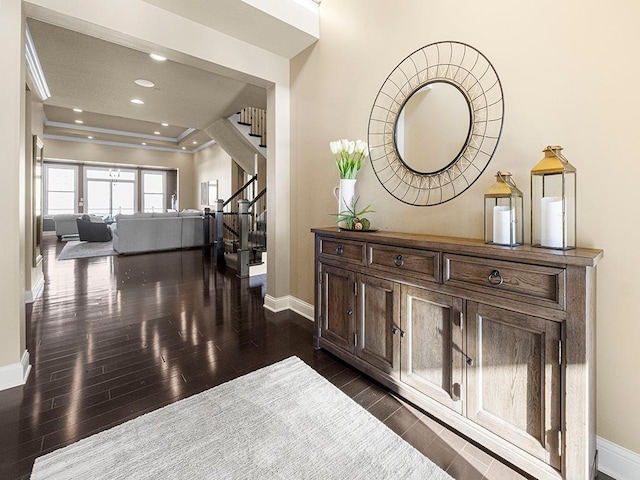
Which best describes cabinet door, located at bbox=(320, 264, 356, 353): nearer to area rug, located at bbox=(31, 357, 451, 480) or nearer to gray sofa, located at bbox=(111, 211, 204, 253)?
area rug, located at bbox=(31, 357, 451, 480)

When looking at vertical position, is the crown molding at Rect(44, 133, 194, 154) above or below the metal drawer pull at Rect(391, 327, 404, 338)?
above

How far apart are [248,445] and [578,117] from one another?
7.34 ft

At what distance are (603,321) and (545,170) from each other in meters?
0.75

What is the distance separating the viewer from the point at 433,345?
164cm

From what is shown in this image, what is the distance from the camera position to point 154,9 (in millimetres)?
2498

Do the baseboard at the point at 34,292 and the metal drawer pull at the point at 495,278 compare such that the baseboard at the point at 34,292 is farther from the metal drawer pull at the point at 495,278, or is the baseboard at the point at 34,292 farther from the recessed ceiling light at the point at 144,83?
the metal drawer pull at the point at 495,278

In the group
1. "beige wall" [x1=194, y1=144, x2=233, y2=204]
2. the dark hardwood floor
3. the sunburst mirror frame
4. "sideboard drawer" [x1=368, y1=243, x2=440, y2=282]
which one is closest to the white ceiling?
"beige wall" [x1=194, y1=144, x2=233, y2=204]

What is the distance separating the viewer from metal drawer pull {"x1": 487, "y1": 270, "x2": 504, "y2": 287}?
136cm

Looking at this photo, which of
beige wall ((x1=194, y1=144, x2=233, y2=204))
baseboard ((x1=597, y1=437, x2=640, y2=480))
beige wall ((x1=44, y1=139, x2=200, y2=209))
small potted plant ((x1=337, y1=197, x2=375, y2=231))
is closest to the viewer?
baseboard ((x1=597, y1=437, x2=640, y2=480))

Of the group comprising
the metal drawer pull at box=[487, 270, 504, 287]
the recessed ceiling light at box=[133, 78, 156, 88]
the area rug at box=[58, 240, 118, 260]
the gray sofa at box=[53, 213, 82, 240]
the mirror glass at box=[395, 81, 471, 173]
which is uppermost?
the recessed ceiling light at box=[133, 78, 156, 88]

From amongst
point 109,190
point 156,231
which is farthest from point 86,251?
point 109,190

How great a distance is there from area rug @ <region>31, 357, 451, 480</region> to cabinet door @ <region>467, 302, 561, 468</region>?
0.37 meters

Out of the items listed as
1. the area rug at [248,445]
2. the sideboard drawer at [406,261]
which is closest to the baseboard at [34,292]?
the area rug at [248,445]

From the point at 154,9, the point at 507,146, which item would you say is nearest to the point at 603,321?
the point at 507,146
